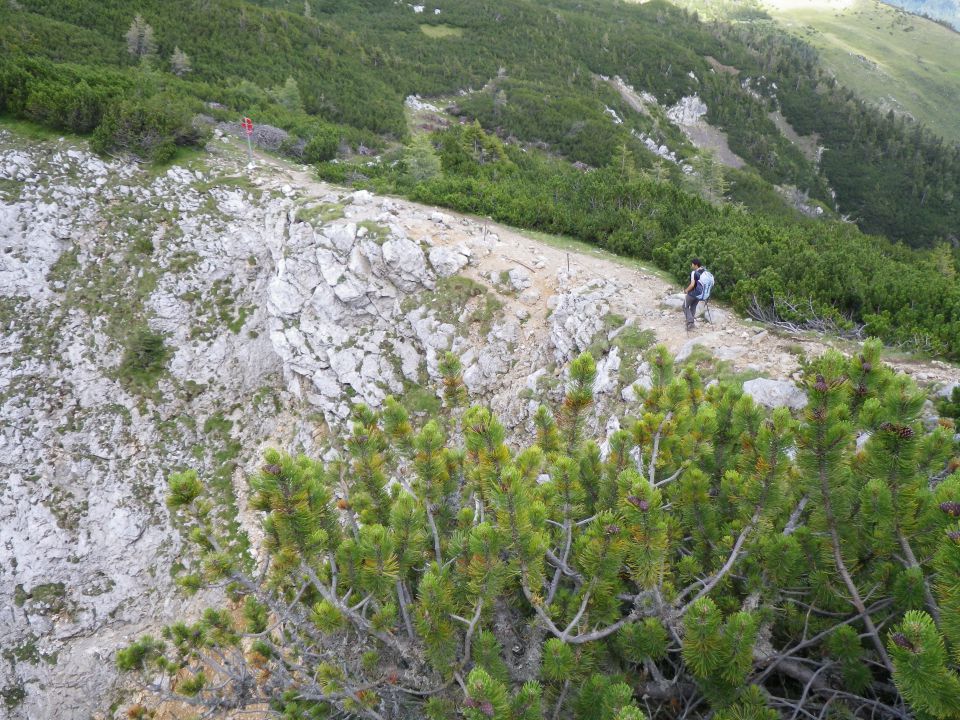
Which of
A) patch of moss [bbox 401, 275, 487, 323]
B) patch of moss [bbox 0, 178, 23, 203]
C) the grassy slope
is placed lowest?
patch of moss [bbox 0, 178, 23, 203]

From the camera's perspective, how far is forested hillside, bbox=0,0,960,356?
12.2 metres

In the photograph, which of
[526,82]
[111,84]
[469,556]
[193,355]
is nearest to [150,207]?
[193,355]

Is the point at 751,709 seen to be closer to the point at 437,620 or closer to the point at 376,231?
the point at 437,620

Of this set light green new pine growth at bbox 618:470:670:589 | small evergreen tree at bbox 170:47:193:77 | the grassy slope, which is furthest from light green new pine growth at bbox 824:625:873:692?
the grassy slope

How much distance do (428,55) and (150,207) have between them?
115ft

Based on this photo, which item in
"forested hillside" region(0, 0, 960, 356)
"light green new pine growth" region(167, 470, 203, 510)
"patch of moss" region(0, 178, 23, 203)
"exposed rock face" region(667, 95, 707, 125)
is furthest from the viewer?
"exposed rock face" region(667, 95, 707, 125)

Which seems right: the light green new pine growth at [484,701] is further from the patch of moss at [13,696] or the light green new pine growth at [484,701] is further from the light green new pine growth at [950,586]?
the patch of moss at [13,696]

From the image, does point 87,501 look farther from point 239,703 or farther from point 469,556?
point 469,556

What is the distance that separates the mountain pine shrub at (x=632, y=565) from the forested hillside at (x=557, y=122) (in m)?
7.46

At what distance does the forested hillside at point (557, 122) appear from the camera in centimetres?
1220

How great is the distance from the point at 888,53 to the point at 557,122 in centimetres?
15502

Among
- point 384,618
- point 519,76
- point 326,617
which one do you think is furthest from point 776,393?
point 519,76

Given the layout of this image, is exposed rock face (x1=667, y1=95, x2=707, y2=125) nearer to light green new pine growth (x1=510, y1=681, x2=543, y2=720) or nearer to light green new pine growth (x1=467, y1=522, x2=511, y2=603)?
light green new pine growth (x1=467, y1=522, x2=511, y2=603)

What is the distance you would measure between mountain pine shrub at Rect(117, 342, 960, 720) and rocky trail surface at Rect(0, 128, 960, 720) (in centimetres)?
626
